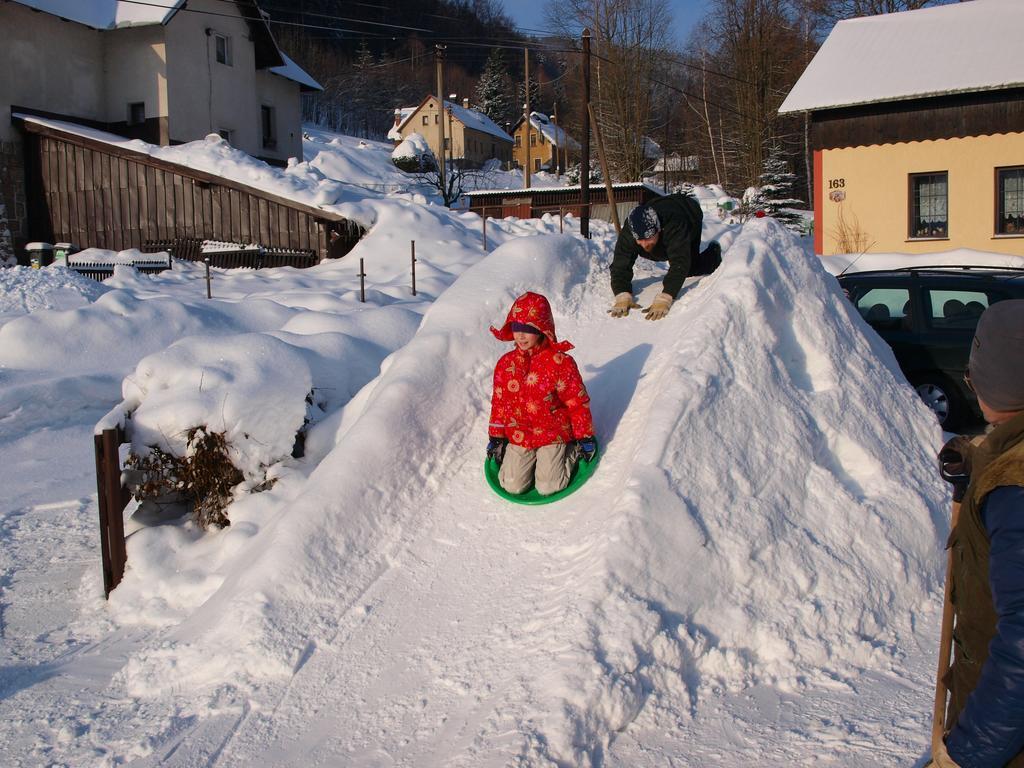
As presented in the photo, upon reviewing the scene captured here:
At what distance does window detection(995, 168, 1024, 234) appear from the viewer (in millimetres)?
19234

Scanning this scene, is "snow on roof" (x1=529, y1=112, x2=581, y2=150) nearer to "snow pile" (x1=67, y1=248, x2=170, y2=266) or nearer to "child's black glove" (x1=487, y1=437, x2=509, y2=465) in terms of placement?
"snow pile" (x1=67, y1=248, x2=170, y2=266)

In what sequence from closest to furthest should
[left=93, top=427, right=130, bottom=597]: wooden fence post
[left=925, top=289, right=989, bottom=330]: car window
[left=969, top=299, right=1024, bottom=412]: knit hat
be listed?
[left=969, top=299, right=1024, bottom=412]: knit hat → [left=93, top=427, right=130, bottom=597]: wooden fence post → [left=925, top=289, right=989, bottom=330]: car window

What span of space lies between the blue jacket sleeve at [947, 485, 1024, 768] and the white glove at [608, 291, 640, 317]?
484 centimetres

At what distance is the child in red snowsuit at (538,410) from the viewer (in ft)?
15.6

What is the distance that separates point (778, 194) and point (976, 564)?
121 feet

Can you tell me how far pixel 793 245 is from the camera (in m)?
5.90

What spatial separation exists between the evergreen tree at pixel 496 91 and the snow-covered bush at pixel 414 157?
1108 inches

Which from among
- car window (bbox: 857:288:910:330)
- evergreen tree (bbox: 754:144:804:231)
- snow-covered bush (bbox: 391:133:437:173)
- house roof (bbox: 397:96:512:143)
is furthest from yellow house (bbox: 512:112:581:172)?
car window (bbox: 857:288:910:330)

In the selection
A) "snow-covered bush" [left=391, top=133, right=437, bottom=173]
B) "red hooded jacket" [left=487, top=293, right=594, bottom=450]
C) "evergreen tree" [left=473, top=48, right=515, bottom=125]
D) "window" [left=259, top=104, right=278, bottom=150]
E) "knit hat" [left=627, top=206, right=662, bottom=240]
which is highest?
"evergreen tree" [left=473, top=48, right=515, bottom=125]

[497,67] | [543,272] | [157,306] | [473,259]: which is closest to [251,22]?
[473,259]

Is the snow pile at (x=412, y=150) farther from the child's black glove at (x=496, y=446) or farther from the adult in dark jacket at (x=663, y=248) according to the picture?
the child's black glove at (x=496, y=446)

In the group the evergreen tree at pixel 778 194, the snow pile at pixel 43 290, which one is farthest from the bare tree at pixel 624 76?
the snow pile at pixel 43 290

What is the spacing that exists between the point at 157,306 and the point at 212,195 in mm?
11445

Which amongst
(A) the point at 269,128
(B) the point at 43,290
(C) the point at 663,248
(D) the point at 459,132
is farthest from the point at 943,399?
(D) the point at 459,132
